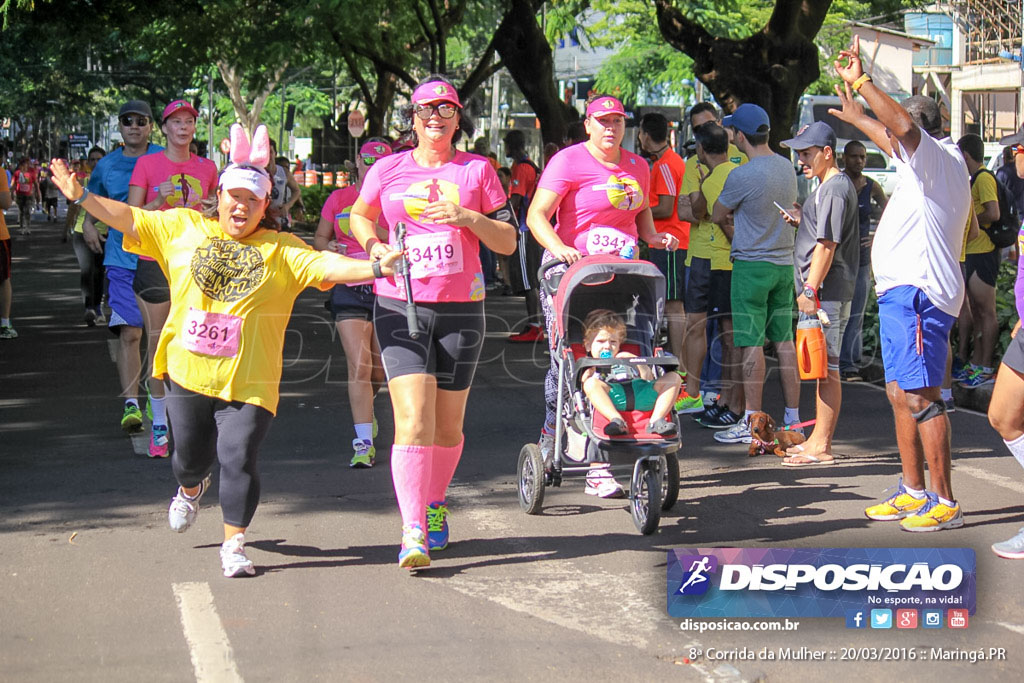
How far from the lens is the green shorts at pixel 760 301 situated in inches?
335

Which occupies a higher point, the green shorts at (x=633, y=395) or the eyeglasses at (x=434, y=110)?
the eyeglasses at (x=434, y=110)

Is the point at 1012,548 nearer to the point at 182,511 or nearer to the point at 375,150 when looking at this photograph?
the point at 182,511

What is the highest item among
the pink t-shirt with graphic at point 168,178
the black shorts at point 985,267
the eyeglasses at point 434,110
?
the eyeglasses at point 434,110

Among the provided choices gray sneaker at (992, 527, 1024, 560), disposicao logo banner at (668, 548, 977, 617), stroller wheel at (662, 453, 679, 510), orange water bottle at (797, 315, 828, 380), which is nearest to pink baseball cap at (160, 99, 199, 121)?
stroller wheel at (662, 453, 679, 510)

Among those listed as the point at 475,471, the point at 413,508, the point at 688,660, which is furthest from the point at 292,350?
the point at 688,660

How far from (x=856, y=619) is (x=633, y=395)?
206 centimetres

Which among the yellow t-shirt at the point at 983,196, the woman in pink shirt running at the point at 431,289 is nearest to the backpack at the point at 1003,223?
the yellow t-shirt at the point at 983,196

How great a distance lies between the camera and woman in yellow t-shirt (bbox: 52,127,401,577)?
5.59 meters

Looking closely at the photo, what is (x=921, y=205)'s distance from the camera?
636cm

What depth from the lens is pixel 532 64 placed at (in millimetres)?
19094

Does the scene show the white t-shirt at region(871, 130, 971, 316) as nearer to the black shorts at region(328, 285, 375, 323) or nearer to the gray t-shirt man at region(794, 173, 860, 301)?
the gray t-shirt man at region(794, 173, 860, 301)

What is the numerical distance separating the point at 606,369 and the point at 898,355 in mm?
1449

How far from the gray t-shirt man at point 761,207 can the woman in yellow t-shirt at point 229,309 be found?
11.8 ft

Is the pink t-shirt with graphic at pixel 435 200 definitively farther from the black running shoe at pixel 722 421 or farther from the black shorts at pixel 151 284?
the black running shoe at pixel 722 421
